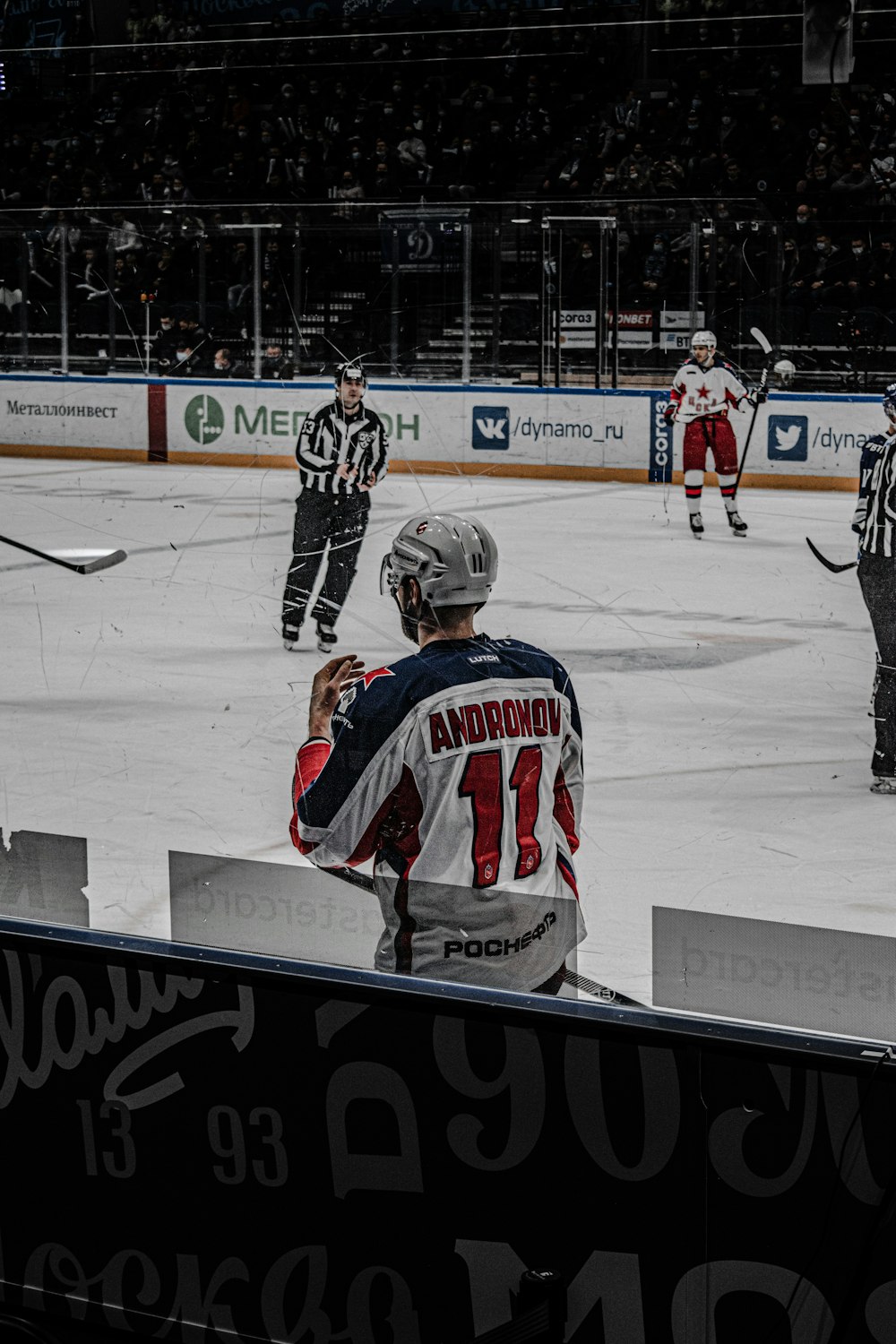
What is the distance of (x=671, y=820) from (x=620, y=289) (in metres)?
1.36

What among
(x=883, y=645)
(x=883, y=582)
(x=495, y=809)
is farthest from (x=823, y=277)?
(x=495, y=809)

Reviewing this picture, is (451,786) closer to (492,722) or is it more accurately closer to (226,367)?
(492,722)

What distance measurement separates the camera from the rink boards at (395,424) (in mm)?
3266

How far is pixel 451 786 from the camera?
1945 mm

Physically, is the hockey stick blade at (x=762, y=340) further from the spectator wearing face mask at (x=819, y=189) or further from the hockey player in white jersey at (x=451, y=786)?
the hockey player in white jersey at (x=451, y=786)

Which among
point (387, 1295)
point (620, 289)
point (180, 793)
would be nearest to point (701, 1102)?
point (387, 1295)

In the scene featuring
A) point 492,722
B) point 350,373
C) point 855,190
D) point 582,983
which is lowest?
point 582,983

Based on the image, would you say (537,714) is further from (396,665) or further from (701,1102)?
(701,1102)

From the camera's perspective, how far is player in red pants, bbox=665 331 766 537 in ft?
12.2

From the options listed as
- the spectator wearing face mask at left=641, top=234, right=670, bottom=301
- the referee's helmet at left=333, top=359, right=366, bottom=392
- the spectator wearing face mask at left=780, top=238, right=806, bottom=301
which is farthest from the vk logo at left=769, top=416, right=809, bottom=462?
the referee's helmet at left=333, top=359, right=366, bottom=392

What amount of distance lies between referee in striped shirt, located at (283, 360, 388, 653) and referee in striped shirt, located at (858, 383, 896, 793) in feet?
4.43

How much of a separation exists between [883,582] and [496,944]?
2.96 meters

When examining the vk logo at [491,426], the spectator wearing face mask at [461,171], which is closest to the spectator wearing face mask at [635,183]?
the spectator wearing face mask at [461,171]

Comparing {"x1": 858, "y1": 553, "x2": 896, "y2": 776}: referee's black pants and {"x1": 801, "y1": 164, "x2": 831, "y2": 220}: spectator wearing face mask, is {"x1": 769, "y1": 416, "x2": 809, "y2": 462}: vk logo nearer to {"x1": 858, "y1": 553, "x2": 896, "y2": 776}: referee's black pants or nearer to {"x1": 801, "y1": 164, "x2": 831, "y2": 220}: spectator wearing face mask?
Result: {"x1": 858, "y1": 553, "x2": 896, "y2": 776}: referee's black pants
